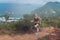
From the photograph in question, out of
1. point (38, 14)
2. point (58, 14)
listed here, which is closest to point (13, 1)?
point (38, 14)

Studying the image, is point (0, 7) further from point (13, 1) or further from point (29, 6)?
point (29, 6)

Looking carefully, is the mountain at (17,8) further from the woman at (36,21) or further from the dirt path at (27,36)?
the dirt path at (27,36)

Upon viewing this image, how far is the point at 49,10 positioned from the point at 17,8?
412 millimetres

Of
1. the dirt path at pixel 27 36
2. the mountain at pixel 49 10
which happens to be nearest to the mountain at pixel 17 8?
the mountain at pixel 49 10

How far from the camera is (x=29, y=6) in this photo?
7.36ft

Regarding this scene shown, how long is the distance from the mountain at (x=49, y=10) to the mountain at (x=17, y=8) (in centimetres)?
8

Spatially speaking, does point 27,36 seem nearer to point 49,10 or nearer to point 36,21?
point 36,21

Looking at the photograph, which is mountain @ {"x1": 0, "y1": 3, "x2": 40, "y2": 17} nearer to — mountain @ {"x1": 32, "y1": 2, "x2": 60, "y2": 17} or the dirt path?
mountain @ {"x1": 32, "y1": 2, "x2": 60, "y2": 17}

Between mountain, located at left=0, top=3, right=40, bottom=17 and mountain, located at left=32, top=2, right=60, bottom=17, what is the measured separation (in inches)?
3.0

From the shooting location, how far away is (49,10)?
2217 millimetres

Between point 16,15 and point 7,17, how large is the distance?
0.40 feet

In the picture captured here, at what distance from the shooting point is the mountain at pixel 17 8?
219cm

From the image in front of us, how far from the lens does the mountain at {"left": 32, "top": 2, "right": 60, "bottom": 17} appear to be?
86.5 inches

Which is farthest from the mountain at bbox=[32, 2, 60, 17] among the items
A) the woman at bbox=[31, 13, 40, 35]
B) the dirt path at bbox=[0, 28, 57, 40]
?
the dirt path at bbox=[0, 28, 57, 40]
